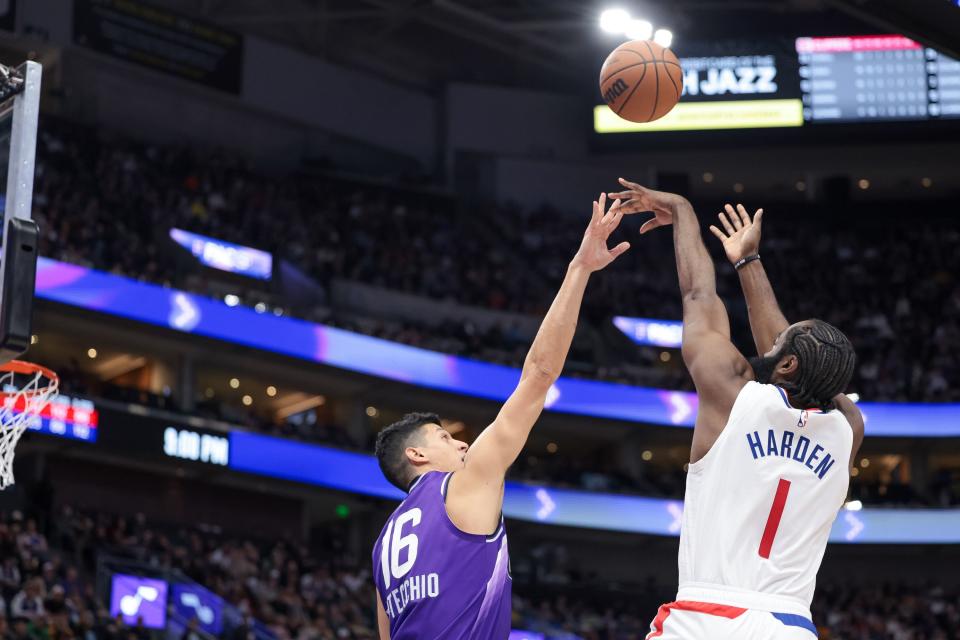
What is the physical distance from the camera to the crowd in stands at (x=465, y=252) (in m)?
28.3

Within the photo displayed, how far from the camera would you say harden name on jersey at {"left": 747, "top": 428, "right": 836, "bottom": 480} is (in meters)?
4.09

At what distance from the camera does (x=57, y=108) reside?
101 feet

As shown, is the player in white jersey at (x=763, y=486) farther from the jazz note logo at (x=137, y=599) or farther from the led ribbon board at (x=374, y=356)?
the led ribbon board at (x=374, y=356)

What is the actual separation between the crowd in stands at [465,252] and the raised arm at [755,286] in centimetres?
2176

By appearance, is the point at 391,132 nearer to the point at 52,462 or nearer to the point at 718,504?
the point at 52,462

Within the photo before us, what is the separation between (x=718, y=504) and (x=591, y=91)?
3171cm

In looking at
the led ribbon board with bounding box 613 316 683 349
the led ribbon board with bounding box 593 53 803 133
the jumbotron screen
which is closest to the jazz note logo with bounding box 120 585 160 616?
the jumbotron screen

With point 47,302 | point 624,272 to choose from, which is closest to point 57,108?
point 47,302

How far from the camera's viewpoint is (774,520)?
13.4ft

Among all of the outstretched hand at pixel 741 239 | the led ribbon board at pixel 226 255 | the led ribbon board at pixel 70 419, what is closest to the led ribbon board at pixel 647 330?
the led ribbon board at pixel 226 255

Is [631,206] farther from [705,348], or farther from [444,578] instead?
[444,578]

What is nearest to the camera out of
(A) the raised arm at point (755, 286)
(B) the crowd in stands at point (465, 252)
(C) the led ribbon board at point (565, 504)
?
(A) the raised arm at point (755, 286)

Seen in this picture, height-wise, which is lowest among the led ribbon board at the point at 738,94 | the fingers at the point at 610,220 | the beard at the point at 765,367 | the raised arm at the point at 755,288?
the beard at the point at 765,367

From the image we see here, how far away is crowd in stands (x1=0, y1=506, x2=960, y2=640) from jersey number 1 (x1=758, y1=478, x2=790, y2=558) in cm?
1237
